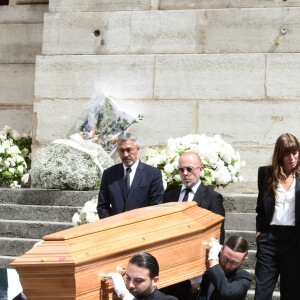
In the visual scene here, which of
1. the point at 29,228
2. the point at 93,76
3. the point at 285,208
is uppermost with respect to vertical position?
the point at 93,76

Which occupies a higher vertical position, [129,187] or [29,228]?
[129,187]

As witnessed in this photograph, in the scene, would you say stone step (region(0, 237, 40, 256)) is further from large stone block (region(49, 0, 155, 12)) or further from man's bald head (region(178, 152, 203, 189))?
large stone block (region(49, 0, 155, 12))

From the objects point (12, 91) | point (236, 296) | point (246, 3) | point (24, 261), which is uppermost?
point (246, 3)

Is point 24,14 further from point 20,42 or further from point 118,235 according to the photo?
point 118,235

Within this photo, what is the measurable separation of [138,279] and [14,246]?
390cm

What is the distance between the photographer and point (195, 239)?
4430 millimetres

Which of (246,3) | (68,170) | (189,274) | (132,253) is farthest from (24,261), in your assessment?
(246,3)

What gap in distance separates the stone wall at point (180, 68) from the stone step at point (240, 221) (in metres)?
1.97

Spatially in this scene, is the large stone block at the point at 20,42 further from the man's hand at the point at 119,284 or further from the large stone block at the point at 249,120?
the man's hand at the point at 119,284

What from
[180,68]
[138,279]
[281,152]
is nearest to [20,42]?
[180,68]

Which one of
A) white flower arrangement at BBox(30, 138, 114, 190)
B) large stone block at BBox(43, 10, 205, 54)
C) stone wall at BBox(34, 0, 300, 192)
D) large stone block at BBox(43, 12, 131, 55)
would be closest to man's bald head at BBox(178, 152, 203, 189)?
white flower arrangement at BBox(30, 138, 114, 190)

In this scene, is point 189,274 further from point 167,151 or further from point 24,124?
point 24,124

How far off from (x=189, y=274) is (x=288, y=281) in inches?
41.7

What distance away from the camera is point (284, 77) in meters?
9.28
